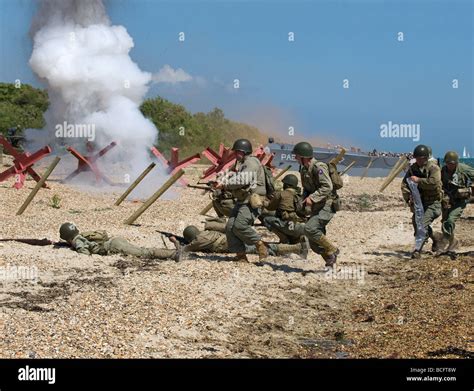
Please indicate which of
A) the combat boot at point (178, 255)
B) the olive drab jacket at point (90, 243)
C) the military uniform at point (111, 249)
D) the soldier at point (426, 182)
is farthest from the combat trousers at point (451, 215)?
the olive drab jacket at point (90, 243)

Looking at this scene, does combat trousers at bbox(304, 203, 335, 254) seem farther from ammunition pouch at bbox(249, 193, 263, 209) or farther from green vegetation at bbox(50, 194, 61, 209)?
green vegetation at bbox(50, 194, 61, 209)

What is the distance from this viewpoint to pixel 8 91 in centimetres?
4962

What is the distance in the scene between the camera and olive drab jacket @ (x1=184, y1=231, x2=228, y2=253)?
451 inches

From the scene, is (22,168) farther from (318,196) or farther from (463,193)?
(463,193)

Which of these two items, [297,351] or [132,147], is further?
[132,147]

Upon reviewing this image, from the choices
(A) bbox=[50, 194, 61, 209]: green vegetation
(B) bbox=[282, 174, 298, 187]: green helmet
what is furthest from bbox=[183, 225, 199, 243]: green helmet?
(A) bbox=[50, 194, 61, 209]: green vegetation

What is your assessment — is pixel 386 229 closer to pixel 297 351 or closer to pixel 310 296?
pixel 310 296

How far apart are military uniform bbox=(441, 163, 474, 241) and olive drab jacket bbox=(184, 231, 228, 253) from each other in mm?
3723

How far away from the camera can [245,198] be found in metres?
10.7

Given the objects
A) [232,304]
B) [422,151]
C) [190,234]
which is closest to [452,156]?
[422,151]

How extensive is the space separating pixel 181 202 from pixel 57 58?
34.6 feet

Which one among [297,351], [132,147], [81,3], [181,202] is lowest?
[297,351]
